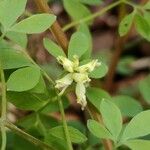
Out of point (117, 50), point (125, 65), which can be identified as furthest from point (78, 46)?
point (125, 65)

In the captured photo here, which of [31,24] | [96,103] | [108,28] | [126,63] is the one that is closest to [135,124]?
[96,103]

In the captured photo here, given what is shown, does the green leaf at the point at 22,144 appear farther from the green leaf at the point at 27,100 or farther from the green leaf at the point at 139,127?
the green leaf at the point at 139,127

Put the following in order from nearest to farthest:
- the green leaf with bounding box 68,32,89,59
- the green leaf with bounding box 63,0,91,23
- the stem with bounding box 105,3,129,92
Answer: the green leaf with bounding box 68,32,89,59
the green leaf with bounding box 63,0,91,23
the stem with bounding box 105,3,129,92

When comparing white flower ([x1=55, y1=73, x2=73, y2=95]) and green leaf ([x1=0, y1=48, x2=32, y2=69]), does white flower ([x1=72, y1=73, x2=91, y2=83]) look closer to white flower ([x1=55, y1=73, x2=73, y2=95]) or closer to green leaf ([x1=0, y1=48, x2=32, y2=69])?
white flower ([x1=55, y1=73, x2=73, y2=95])

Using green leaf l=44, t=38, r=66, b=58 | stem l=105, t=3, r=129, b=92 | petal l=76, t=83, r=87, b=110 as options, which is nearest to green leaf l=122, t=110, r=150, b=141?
petal l=76, t=83, r=87, b=110

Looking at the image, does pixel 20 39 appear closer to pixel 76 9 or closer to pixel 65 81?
pixel 65 81

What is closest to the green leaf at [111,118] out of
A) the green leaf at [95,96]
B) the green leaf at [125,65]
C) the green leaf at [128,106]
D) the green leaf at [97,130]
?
the green leaf at [97,130]
